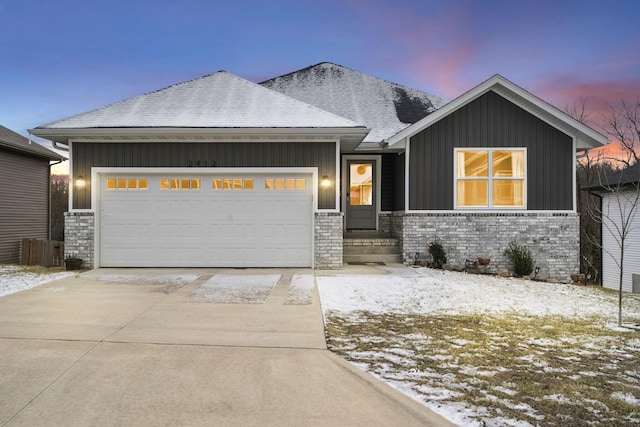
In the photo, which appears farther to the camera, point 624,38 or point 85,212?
point 624,38

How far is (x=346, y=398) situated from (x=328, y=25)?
19.0 metres

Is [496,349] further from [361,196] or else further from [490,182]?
[361,196]

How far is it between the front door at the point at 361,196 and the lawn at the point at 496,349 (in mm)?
5511

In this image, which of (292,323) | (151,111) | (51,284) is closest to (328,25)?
(151,111)

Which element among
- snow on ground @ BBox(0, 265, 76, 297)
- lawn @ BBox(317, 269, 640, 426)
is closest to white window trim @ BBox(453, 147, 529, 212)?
lawn @ BBox(317, 269, 640, 426)

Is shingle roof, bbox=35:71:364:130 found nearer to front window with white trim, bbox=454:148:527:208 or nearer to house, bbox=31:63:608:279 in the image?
house, bbox=31:63:608:279

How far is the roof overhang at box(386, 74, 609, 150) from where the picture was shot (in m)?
11.4

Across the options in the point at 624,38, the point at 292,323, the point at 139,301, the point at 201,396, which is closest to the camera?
the point at 201,396

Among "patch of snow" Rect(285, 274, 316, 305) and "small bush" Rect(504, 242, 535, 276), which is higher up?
"small bush" Rect(504, 242, 535, 276)

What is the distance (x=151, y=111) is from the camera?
10.9 metres

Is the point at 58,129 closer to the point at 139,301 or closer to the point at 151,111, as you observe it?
the point at 151,111

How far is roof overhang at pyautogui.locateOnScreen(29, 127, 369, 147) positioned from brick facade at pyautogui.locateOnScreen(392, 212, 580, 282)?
130 inches

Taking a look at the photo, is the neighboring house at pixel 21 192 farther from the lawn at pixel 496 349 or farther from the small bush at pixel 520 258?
the small bush at pixel 520 258

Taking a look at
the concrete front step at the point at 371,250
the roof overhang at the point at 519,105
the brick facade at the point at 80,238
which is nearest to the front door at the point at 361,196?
the concrete front step at the point at 371,250
